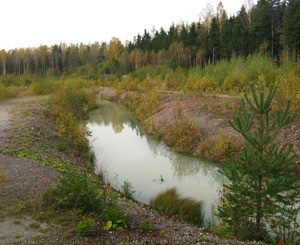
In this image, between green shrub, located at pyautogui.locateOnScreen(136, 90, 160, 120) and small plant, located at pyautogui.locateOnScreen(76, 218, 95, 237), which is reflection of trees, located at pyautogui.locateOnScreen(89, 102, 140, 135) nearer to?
green shrub, located at pyautogui.locateOnScreen(136, 90, 160, 120)

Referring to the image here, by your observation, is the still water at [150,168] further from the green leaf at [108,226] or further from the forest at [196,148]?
the green leaf at [108,226]

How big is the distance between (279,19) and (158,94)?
31.4m

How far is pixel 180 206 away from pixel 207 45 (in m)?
42.8

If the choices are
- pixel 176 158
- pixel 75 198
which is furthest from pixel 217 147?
pixel 75 198

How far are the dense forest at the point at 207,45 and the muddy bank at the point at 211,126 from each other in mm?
11870

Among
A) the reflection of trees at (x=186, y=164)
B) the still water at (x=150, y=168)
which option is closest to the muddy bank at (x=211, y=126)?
the reflection of trees at (x=186, y=164)

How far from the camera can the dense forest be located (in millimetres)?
36344

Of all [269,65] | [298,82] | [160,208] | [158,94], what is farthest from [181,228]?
[158,94]

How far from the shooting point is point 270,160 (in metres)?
4.17

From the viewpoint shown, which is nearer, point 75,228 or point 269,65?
point 75,228

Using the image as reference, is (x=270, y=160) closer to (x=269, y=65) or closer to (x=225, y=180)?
(x=225, y=180)

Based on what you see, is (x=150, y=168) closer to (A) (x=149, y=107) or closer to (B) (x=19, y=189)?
(B) (x=19, y=189)

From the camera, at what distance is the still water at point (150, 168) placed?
7.54 metres

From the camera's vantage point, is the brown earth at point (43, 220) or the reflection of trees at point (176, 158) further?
the reflection of trees at point (176, 158)
